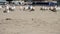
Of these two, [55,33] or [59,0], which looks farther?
[59,0]

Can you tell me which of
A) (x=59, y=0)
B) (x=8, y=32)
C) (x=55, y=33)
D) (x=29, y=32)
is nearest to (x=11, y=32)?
(x=8, y=32)

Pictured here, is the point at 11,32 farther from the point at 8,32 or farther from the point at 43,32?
the point at 43,32

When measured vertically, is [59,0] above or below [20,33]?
below

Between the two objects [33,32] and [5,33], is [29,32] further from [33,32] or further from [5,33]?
[5,33]

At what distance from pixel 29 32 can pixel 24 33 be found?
0.46 ft

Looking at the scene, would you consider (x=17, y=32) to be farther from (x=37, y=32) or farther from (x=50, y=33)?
(x=50, y=33)

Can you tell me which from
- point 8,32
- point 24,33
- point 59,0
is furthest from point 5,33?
point 59,0

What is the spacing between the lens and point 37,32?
139 inches

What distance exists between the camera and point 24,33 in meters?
3.42

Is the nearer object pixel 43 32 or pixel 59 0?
pixel 43 32

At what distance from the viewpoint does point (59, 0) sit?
1466cm

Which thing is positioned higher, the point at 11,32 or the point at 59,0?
the point at 11,32

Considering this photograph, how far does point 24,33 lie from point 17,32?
16cm

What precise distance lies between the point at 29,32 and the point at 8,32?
1.36ft
